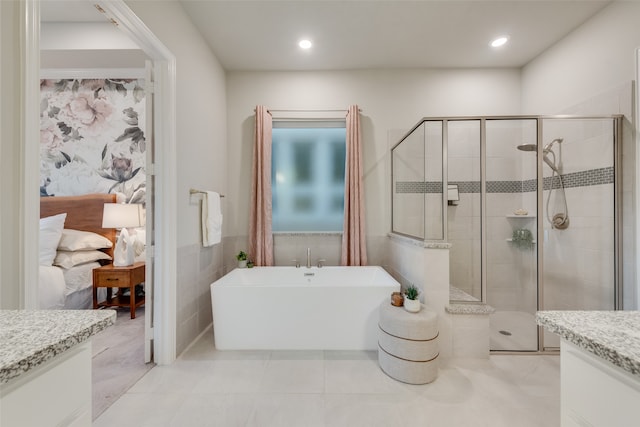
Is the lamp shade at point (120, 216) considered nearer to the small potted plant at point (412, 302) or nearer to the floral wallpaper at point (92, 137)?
the floral wallpaper at point (92, 137)

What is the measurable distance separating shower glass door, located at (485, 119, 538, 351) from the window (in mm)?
1548

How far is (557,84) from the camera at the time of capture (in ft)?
8.34

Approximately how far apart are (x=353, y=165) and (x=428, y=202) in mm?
995

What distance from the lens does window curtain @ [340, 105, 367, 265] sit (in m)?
2.93

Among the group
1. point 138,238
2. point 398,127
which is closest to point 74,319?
point 138,238

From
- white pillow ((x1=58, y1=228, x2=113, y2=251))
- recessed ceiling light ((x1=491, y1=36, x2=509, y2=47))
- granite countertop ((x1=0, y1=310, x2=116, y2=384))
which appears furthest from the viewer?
white pillow ((x1=58, y1=228, x2=113, y2=251))

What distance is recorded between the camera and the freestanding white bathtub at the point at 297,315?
2.13 metres

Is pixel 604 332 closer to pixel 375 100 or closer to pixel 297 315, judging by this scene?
pixel 297 315

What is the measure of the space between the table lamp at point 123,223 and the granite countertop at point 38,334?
2.38 meters

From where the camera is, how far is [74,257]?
2.75 metres

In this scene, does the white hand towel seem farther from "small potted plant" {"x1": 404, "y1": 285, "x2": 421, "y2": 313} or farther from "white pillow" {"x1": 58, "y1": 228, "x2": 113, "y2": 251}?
"small potted plant" {"x1": 404, "y1": 285, "x2": 421, "y2": 313}

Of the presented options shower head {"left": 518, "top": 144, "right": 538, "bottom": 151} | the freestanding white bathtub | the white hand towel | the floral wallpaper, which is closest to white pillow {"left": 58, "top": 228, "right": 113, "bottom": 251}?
the floral wallpaper

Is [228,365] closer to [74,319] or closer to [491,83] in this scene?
[74,319]

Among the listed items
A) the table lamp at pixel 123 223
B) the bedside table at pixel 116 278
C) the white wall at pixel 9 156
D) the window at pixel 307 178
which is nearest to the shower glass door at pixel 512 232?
the window at pixel 307 178
